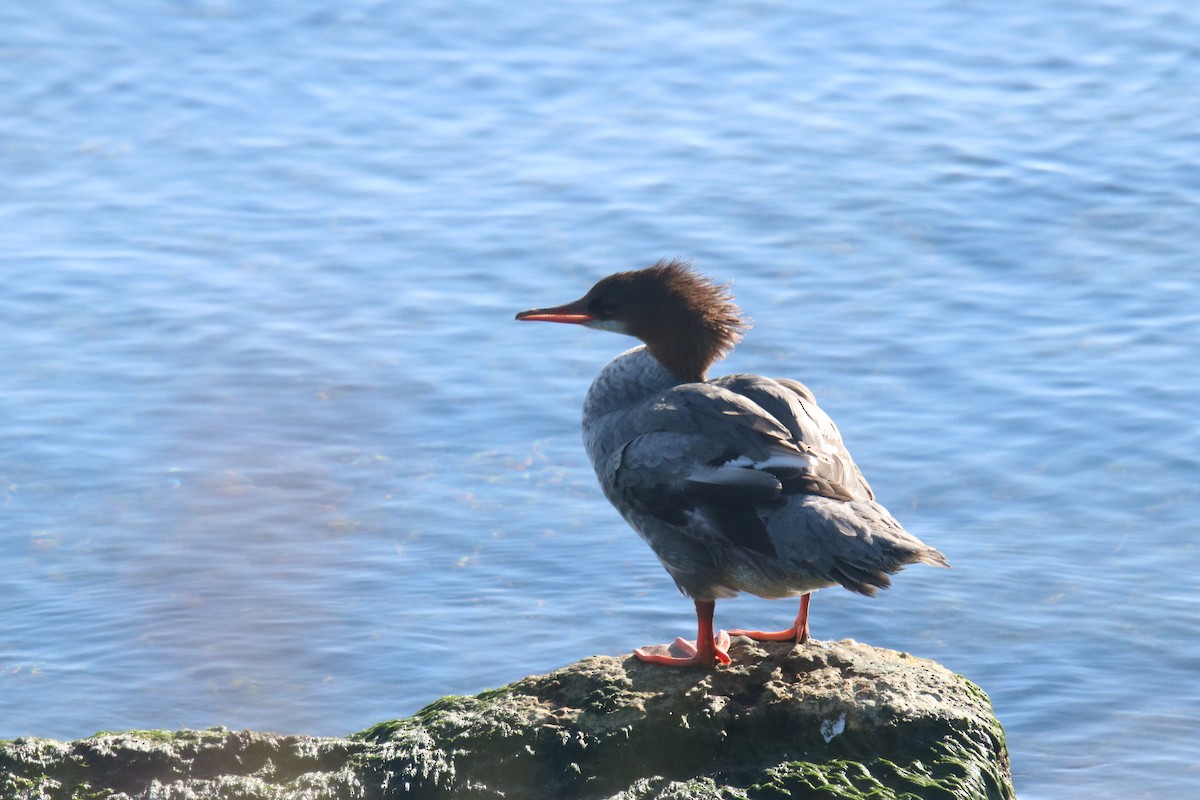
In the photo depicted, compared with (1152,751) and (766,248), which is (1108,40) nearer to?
(766,248)

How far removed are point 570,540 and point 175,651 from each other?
2.03 m

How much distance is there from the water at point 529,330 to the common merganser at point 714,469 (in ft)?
6.14

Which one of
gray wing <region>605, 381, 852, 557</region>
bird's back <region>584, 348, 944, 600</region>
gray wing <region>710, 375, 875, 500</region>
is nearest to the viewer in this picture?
bird's back <region>584, 348, 944, 600</region>

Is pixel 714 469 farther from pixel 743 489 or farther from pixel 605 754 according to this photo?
pixel 605 754

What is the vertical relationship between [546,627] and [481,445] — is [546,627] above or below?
below

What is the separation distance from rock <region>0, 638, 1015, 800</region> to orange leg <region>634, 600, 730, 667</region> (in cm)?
23

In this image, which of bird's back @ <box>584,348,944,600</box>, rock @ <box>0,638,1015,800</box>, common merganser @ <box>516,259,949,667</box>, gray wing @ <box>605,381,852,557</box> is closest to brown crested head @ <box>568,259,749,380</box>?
common merganser @ <box>516,259,949,667</box>

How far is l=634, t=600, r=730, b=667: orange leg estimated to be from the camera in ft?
16.5

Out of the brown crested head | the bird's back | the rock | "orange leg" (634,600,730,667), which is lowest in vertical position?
the rock

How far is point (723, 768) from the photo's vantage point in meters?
4.56

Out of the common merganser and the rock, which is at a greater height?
the common merganser

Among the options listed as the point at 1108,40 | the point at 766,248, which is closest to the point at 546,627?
the point at 766,248

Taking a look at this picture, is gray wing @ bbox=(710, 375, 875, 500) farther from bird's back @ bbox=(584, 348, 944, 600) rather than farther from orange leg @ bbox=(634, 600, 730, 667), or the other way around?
orange leg @ bbox=(634, 600, 730, 667)

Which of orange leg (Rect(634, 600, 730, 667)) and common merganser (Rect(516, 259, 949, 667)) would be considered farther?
orange leg (Rect(634, 600, 730, 667))
